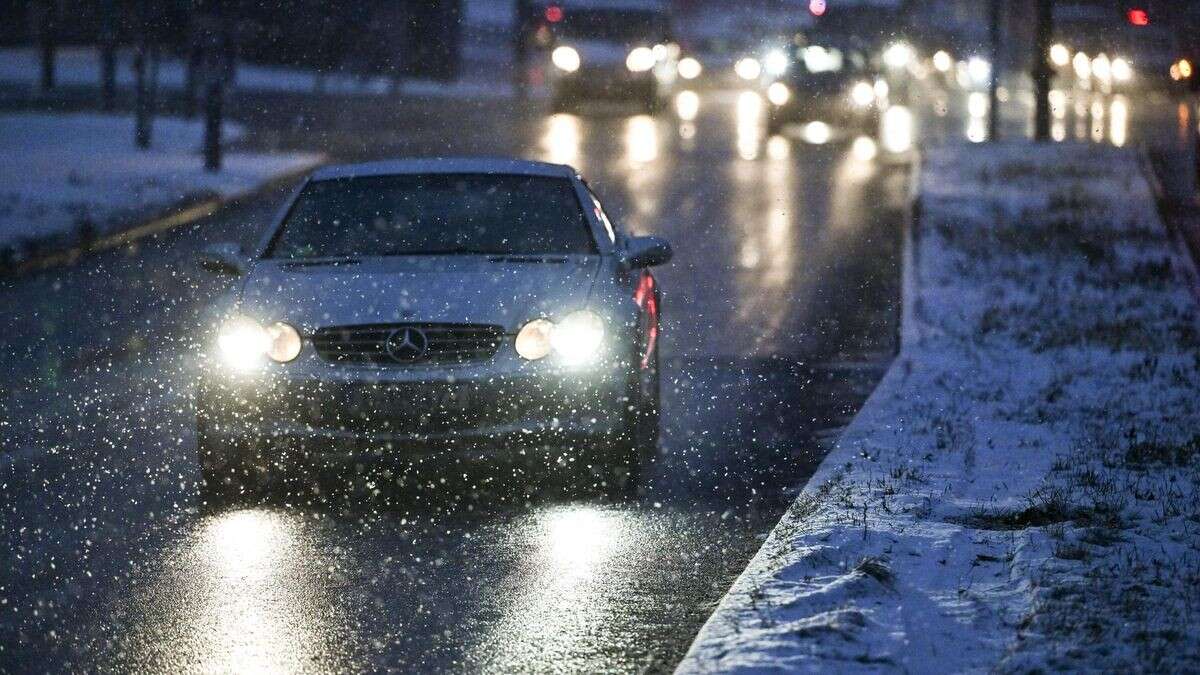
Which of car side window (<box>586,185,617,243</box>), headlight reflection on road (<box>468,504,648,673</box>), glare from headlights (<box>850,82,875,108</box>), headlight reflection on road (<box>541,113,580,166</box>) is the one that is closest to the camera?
headlight reflection on road (<box>468,504,648,673</box>)

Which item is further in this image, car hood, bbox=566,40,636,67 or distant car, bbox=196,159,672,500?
car hood, bbox=566,40,636,67

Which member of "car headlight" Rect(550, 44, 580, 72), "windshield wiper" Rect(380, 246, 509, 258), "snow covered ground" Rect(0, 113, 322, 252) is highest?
"windshield wiper" Rect(380, 246, 509, 258)

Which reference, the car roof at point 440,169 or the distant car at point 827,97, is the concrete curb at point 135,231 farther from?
the distant car at point 827,97

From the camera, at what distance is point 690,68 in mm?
61250

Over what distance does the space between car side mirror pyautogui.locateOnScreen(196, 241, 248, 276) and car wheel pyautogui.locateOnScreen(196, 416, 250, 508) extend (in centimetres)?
122

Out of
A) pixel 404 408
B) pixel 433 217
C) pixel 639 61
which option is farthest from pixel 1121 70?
pixel 404 408

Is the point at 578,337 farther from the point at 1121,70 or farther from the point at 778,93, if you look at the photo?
the point at 1121,70

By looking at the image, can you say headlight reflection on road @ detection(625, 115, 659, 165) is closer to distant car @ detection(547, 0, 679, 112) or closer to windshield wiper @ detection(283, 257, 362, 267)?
distant car @ detection(547, 0, 679, 112)

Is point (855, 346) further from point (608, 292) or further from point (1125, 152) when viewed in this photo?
point (1125, 152)

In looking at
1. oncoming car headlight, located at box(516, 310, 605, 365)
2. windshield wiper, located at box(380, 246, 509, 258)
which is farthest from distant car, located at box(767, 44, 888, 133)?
oncoming car headlight, located at box(516, 310, 605, 365)

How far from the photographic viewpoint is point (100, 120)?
38094 millimetres

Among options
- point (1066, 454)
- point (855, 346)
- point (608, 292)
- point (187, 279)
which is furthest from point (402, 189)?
point (187, 279)

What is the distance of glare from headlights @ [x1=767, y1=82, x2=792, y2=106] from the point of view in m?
37.5

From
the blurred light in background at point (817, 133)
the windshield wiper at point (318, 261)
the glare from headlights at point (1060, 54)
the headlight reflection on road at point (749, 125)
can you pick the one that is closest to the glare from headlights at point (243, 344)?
the windshield wiper at point (318, 261)
